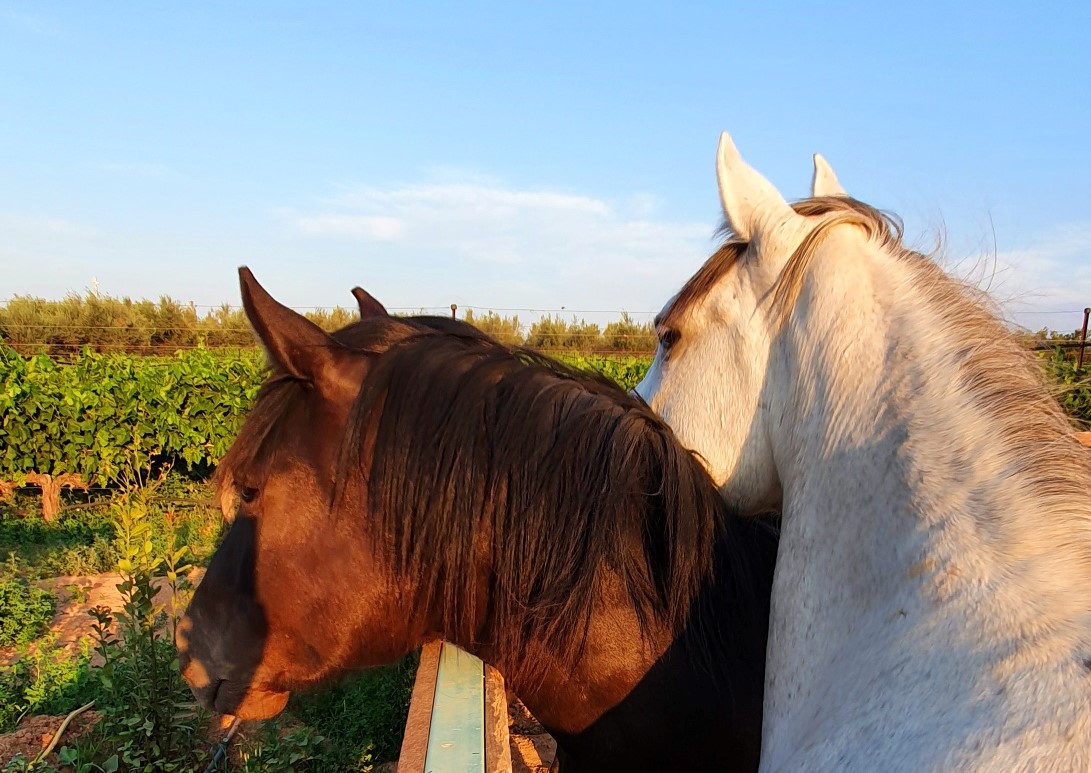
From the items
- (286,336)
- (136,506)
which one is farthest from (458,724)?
(136,506)

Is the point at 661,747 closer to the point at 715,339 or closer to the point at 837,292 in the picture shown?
the point at 715,339

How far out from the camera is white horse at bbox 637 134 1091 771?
2.75 feet

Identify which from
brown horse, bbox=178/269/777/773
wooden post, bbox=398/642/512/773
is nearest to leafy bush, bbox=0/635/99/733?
wooden post, bbox=398/642/512/773

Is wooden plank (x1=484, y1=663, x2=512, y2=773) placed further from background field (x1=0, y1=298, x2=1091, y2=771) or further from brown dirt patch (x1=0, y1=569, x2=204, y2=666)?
brown dirt patch (x1=0, y1=569, x2=204, y2=666)

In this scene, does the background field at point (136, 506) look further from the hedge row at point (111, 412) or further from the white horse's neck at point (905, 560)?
the white horse's neck at point (905, 560)

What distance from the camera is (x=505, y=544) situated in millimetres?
1539

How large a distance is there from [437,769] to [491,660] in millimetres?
252

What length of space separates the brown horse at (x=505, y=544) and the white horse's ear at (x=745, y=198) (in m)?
0.46

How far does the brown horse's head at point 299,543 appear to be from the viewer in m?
1.55

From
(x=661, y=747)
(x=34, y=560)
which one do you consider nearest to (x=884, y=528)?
(x=661, y=747)

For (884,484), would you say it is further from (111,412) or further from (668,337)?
(111,412)

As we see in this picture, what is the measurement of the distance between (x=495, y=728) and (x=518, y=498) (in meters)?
0.86

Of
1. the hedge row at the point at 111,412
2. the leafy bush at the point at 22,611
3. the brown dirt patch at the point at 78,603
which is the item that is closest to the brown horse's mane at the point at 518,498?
the brown dirt patch at the point at 78,603

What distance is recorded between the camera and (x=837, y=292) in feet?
4.29
